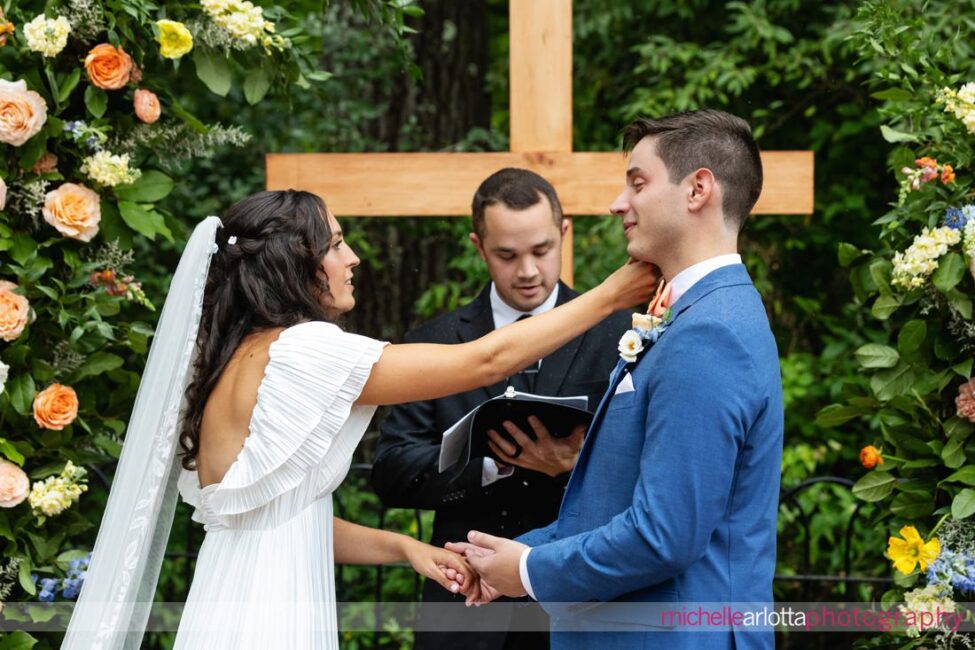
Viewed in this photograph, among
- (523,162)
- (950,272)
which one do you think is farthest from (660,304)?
(523,162)

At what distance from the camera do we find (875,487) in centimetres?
364

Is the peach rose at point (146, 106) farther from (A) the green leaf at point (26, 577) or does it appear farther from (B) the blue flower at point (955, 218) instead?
(B) the blue flower at point (955, 218)

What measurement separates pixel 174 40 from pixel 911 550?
2.85m

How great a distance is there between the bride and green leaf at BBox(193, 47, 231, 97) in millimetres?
955

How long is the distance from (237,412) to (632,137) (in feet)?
4.04

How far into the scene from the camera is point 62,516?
3.72m

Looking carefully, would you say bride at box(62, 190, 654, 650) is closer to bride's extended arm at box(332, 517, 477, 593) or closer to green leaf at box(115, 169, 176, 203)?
bride's extended arm at box(332, 517, 477, 593)

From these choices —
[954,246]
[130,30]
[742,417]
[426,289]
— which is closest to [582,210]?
[954,246]

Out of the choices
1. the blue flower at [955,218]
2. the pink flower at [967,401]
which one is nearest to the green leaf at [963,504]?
the pink flower at [967,401]

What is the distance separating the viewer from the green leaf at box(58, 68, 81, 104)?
361 centimetres

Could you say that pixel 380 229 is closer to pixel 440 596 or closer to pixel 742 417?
pixel 440 596

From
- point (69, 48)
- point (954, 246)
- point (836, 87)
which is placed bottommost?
point (954, 246)

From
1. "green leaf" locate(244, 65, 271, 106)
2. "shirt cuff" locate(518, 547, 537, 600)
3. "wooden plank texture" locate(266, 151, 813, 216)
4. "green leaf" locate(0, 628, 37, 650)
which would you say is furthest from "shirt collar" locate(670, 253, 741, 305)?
"green leaf" locate(0, 628, 37, 650)

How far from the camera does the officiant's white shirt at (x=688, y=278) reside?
262 cm
